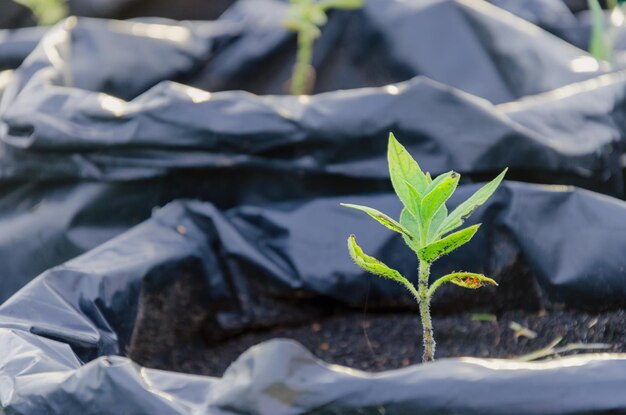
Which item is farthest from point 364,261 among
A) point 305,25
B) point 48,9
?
point 48,9

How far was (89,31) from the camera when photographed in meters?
1.48

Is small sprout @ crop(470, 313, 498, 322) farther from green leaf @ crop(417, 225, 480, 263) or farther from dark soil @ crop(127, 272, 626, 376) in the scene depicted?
green leaf @ crop(417, 225, 480, 263)

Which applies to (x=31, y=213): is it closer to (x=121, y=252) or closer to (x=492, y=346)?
(x=121, y=252)

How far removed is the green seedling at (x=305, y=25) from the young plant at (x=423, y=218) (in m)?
0.73

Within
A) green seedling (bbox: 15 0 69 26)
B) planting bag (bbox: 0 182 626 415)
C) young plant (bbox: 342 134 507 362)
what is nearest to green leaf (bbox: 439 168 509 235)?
young plant (bbox: 342 134 507 362)

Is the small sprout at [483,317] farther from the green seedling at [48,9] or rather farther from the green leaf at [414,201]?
the green seedling at [48,9]

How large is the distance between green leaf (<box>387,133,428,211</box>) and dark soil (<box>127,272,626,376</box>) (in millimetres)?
311

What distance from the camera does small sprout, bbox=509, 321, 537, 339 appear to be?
0.99 meters

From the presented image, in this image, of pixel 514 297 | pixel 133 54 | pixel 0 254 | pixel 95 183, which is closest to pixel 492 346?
pixel 514 297

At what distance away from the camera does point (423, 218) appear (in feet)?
2.37

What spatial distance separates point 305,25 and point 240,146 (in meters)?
0.41

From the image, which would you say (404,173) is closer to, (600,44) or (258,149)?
(258,149)

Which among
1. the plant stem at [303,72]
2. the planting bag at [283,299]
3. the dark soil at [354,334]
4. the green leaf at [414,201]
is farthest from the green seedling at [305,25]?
the green leaf at [414,201]

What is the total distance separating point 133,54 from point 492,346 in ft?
2.80
